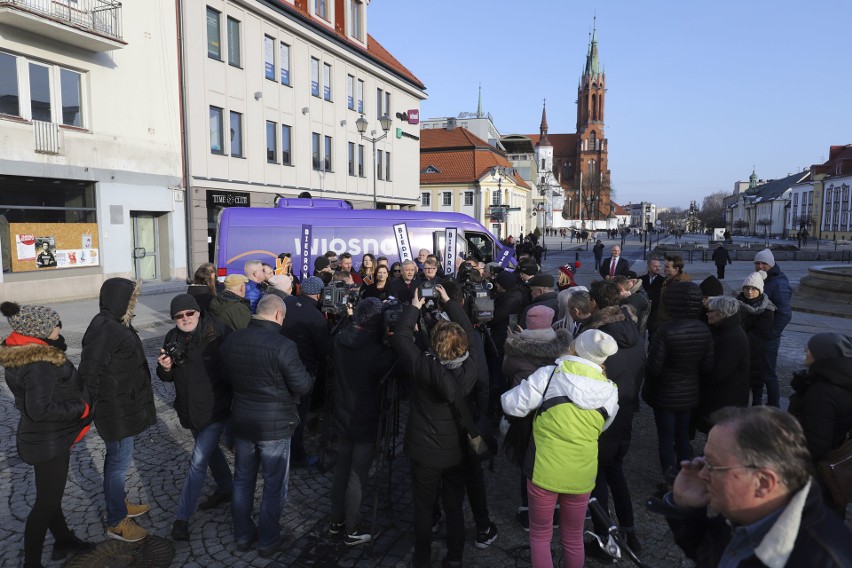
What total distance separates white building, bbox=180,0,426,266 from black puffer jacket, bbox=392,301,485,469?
16039 mm

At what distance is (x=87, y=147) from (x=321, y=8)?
14.3m

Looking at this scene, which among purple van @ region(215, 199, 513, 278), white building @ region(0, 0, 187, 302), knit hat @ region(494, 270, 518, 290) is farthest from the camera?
white building @ region(0, 0, 187, 302)

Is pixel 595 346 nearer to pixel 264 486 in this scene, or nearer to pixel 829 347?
pixel 829 347

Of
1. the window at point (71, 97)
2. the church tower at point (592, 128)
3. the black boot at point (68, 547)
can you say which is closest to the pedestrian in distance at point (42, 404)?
the black boot at point (68, 547)

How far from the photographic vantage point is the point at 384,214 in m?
13.1

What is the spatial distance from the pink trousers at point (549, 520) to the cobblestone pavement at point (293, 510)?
0.55m

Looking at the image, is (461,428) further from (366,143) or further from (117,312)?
(366,143)

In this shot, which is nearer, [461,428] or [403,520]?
[461,428]

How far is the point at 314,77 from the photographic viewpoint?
2503 centimetres

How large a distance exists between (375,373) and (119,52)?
1765 cm

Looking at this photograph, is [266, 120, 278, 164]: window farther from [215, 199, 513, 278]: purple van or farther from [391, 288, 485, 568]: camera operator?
[391, 288, 485, 568]: camera operator

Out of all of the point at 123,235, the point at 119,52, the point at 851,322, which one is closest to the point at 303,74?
the point at 119,52

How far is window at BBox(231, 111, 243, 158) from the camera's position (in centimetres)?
2106

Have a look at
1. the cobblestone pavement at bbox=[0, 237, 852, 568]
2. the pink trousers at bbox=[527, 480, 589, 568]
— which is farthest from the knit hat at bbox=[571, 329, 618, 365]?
the cobblestone pavement at bbox=[0, 237, 852, 568]
